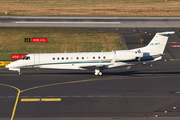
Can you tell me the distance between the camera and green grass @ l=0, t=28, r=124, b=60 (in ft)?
182

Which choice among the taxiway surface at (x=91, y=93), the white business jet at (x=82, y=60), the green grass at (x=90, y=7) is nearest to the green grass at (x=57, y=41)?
the taxiway surface at (x=91, y=93)

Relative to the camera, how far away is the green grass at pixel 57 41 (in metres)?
55.4

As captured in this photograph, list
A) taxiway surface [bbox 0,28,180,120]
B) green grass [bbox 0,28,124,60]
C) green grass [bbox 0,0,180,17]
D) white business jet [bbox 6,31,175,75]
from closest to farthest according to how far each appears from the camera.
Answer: taxiway surface [bbox 0,28,180,120] → white business jet [bbox 6,31,175,75] → green grass [bbox 0,28,124,60] → green grass [bbox 0,0,180,17]

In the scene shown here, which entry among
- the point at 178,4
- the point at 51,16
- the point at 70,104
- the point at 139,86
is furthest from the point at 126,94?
the point at 178,4

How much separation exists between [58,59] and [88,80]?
525cm

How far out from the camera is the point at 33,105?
31.1 m

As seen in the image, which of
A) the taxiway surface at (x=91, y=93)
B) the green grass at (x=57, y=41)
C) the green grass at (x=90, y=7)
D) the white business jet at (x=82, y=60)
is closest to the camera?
the taxiway surface at (x=91, y=93)

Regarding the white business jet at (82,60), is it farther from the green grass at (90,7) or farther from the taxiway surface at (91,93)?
the green grass at (90,7)

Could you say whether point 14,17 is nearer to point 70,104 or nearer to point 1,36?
point 1,36

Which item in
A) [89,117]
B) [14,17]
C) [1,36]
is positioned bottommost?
[89,117]

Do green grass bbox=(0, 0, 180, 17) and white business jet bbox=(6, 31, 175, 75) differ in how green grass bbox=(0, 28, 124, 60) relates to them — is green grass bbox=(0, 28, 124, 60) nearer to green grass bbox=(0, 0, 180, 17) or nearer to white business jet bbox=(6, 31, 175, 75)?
white business jet bbox=(6, 31, 175, 75)

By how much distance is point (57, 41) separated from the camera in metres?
59.8

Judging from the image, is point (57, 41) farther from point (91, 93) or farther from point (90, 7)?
point (90, 7)

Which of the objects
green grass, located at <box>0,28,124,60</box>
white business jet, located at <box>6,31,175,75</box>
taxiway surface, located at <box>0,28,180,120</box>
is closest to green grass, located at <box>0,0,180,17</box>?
green grass, located at <box>0,28,124,60</box>
